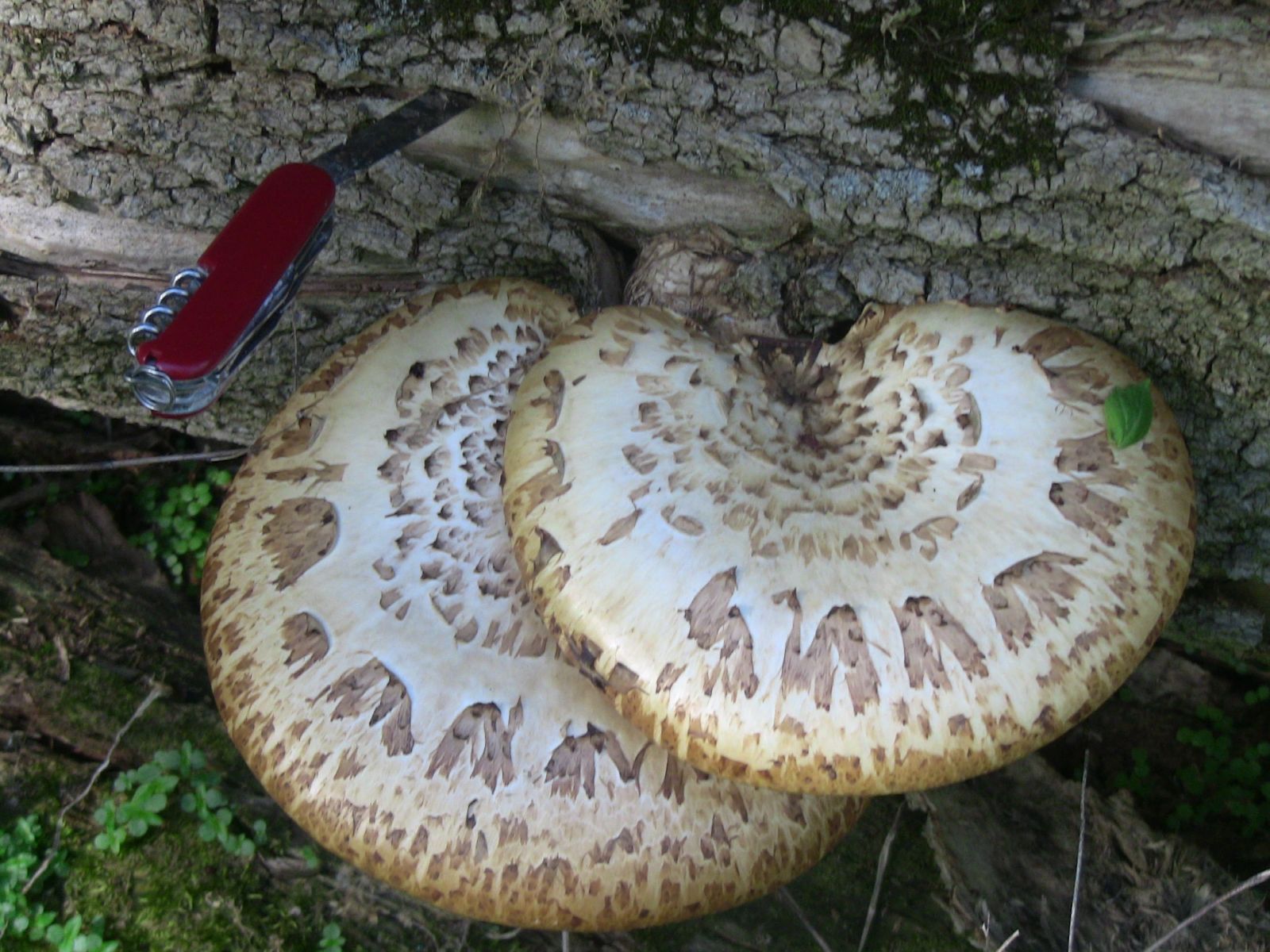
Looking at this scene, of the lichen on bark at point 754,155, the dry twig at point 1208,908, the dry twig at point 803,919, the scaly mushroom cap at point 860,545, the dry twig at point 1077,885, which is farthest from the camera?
the dry twig at point 803,919

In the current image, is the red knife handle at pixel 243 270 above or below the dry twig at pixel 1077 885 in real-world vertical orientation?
above

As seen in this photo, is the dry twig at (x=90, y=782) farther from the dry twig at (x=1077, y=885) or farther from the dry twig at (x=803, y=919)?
the dry twig at (x=1077, y=885)

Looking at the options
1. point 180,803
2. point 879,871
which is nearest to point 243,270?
point 180,803

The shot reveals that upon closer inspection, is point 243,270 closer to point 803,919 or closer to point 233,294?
point 233,294

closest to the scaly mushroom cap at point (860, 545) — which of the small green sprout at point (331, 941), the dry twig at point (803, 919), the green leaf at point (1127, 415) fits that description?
the green leaf at point (1127, 415)

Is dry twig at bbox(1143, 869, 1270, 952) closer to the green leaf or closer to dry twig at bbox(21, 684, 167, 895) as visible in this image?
the green leaf

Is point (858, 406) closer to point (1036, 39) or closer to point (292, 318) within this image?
point (1036, 39)

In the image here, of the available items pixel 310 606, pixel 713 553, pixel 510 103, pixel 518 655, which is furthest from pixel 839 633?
pixel 510 103
